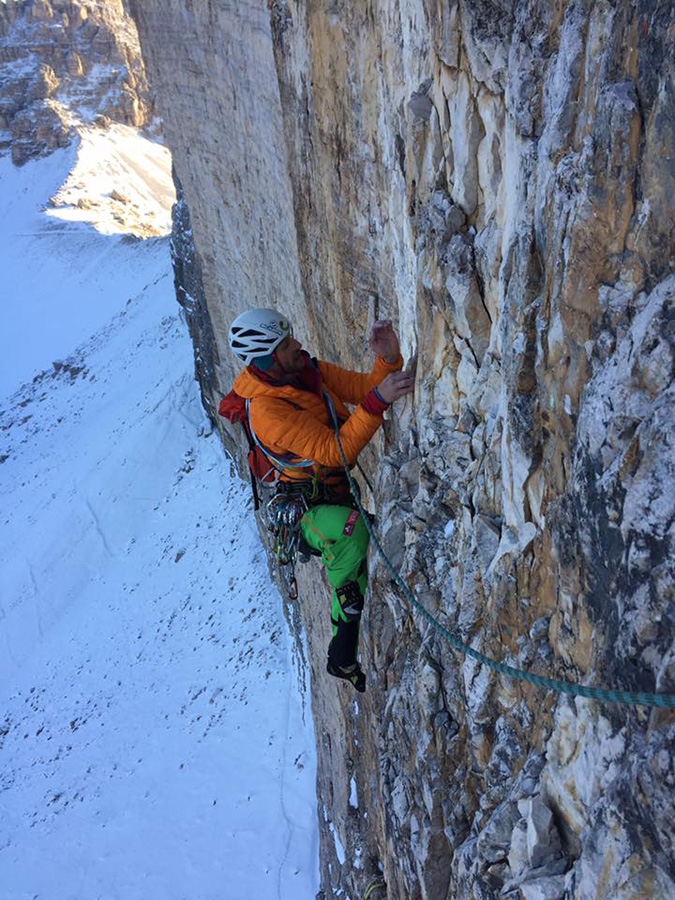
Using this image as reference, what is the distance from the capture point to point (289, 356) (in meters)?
5.32

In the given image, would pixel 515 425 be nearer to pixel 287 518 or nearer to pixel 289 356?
pixel 289 356

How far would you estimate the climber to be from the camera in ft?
16.2

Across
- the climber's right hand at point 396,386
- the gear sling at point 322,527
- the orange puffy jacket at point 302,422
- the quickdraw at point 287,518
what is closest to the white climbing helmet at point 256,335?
the orange puffy jacket at point 302,422

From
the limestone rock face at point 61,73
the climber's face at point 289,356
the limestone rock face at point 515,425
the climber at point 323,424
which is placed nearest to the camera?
the limestone rock face at point 515,425

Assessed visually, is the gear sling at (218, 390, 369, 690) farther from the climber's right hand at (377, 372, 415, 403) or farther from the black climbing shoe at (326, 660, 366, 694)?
the climber's right hand at (377, 372, 415, 403)

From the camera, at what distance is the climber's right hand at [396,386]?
15.6 feet

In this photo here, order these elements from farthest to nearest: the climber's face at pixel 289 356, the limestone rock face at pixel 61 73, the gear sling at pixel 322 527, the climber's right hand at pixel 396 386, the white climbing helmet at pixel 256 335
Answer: the limestone rock face at pixel 61 73 < the gear sling at pixel 322 527 < the climber's face at pixel 289 356 < the white climbing helmet at pixel 256 335 < the climber's right hand at pixel 396 386

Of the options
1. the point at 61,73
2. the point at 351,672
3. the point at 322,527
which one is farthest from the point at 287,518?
the point at 61,73

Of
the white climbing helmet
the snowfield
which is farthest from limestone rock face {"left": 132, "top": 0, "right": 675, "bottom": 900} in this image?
the snowfield

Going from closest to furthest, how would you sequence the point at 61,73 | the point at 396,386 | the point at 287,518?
1. the point at 396,386
2. the point at 287,518
3. the point at 61,73

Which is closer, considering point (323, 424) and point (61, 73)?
point (323, 424)

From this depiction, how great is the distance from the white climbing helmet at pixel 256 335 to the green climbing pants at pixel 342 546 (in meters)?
1.24

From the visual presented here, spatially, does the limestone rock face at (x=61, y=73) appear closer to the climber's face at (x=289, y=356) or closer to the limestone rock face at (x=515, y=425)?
the limestone rock face at (x=515, y=425)

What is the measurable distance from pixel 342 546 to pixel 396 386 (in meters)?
1.43
